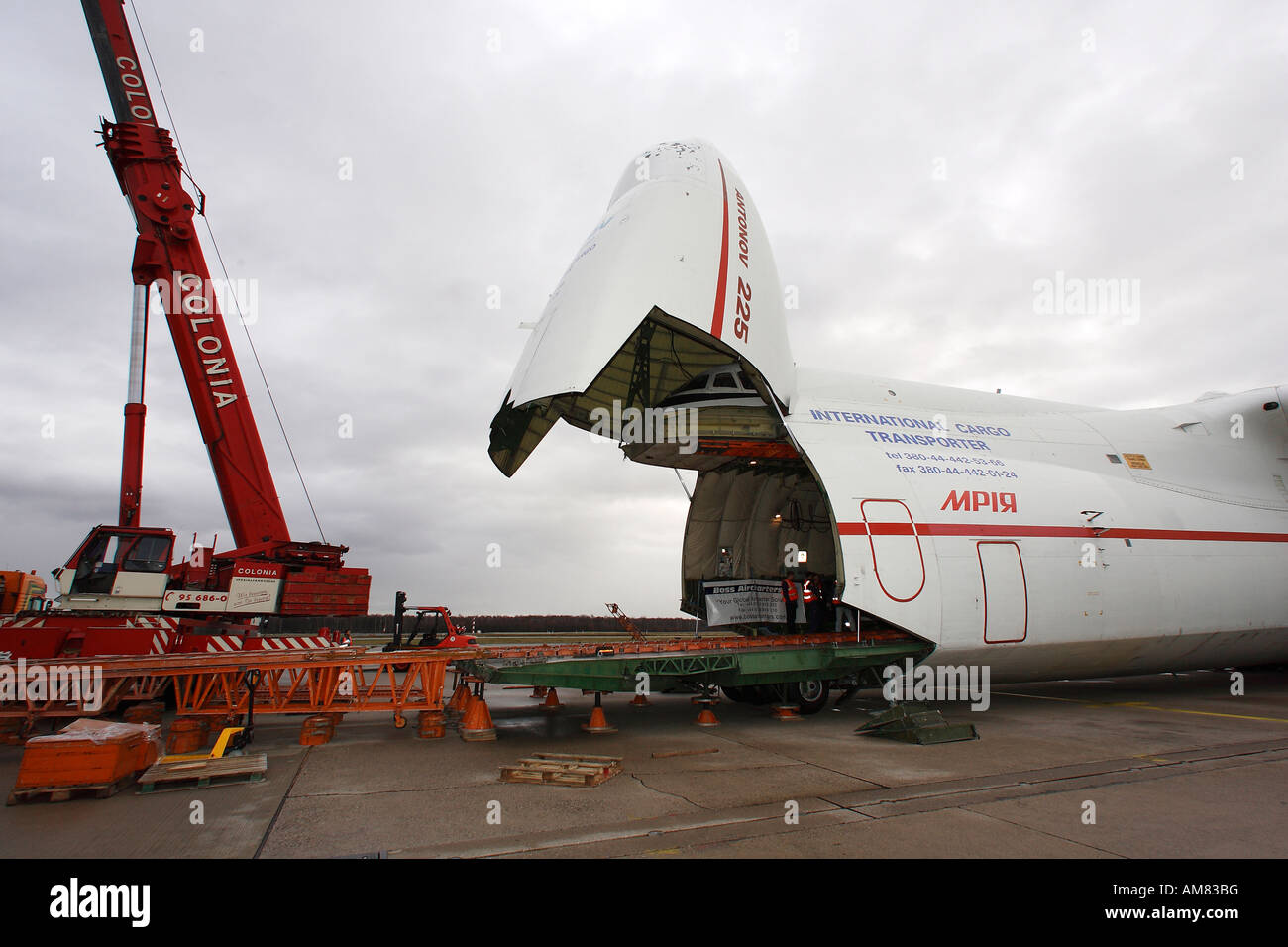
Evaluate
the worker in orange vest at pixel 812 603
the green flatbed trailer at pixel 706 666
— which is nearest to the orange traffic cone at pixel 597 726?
the green flatbed trailer at pixel 706 666

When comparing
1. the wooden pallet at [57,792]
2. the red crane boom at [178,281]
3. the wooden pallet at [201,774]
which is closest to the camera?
the wooden pallet at [57,792]

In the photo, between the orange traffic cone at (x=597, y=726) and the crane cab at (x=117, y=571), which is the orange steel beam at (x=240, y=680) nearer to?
the crane cab at (x=117, y=571)

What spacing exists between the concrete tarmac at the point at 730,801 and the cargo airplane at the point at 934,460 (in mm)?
1958

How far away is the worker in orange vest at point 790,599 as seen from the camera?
13266 millimetres

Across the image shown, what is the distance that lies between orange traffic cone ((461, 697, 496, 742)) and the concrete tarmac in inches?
6.7

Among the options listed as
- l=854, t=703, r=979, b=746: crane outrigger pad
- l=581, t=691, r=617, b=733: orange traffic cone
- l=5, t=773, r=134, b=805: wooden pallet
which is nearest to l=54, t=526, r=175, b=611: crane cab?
l=5, t=773, r=134, b=805: wooden pallet

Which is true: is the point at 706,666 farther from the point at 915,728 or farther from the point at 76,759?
the point at 76,759

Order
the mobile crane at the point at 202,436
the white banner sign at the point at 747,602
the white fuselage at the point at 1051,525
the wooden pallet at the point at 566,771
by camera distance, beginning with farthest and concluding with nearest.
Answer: the white banner sign at the point at 747,602
the mobile crane at the point at 202,436
the white fuselage at the point at 1051,525
the wooden pallet at the point at 566,771

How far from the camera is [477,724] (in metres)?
9.06
